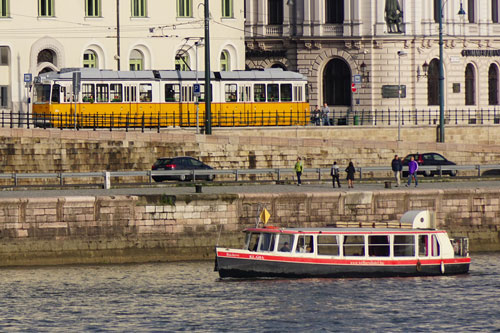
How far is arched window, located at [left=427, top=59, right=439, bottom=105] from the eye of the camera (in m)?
92.6

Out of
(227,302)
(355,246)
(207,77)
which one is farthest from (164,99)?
(227,302)

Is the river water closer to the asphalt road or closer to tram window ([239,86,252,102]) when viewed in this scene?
the asphalt road

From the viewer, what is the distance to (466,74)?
94.6 metres

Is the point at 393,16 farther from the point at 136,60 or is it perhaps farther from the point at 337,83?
the point at 136,60

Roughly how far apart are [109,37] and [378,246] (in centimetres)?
4045

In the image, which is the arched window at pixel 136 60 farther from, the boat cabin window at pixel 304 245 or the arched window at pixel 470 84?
the boat cabin window at pixel 304 245

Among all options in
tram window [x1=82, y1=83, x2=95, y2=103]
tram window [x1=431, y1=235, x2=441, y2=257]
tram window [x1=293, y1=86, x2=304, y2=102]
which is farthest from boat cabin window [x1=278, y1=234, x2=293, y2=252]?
tram window [x1=293, y1=86, x2=304, y2=102]

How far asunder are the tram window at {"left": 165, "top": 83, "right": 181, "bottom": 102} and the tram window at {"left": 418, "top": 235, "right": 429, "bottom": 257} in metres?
→ 28.6

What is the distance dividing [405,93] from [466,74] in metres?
7.58

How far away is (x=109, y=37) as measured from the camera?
281ft

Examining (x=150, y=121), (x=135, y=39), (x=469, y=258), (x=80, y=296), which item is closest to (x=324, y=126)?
(x=150, y=121)

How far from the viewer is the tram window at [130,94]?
74.2 m

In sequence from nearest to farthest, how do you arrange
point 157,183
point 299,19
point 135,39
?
point 157,183 → point 135,39 → point 299,19

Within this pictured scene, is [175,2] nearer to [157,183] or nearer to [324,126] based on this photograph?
[324,126]
